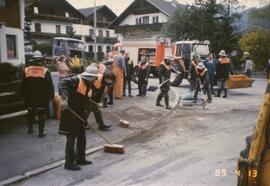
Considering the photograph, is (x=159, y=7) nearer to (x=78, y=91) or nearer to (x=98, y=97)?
(x=98, y=97)

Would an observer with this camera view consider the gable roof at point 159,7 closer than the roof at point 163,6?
No

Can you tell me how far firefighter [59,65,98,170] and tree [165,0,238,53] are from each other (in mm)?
28594

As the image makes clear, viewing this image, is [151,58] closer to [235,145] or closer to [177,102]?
[177,102]

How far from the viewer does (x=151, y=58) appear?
29.2m

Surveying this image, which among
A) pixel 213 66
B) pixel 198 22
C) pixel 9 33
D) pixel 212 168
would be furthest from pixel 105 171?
pixel 198 22

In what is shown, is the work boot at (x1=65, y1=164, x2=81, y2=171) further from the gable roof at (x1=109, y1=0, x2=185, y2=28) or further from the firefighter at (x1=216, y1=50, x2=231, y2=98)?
the gable roof at (x1=109, y1=0, x2=185, y2=28)

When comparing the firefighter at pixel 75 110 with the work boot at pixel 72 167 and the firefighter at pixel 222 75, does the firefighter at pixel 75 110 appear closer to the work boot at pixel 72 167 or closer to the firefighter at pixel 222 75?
the work boot at pixel 72 167

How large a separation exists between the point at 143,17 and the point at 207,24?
25115 mm

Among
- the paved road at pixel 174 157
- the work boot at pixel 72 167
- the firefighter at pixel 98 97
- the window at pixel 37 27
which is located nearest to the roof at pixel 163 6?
the window at pixel 37 27

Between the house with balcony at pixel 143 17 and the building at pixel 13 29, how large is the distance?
33.8 metres

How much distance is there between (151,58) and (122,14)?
3336 cm

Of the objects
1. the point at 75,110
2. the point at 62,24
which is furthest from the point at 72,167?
the point at 62,24

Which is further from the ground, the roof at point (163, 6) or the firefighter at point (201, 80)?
the roof at point (163, 6)

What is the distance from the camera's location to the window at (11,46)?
21.1 m
